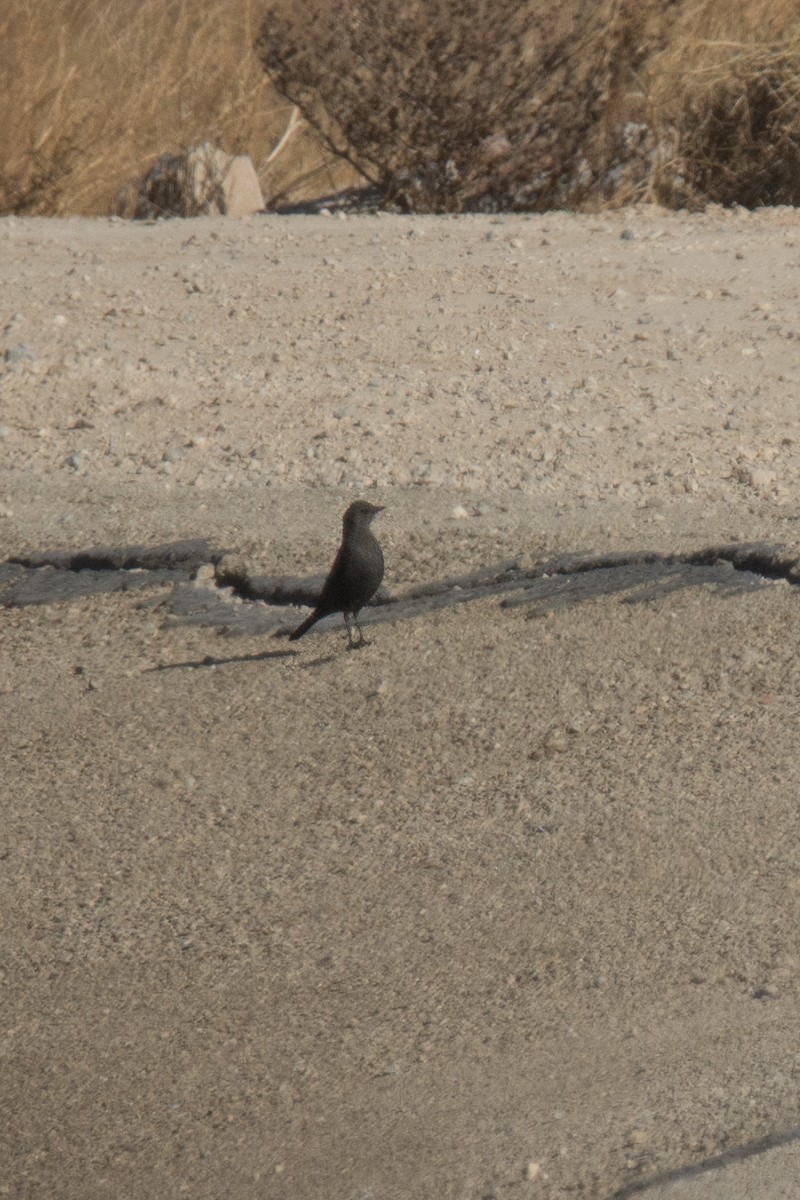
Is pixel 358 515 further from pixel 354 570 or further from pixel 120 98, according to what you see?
pixel 120 98

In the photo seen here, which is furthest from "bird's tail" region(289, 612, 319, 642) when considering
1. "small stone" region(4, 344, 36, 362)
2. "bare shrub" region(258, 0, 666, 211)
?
"bare shrub" region(258, 0, 666, 211)

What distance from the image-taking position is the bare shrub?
1060cm

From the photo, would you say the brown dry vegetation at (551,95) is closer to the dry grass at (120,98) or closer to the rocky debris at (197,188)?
the rocky debris at (197,188)

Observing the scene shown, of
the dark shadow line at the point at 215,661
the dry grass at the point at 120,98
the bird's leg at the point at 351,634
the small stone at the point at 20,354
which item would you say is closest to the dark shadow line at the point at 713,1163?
the bird's leg at the point at 351,634

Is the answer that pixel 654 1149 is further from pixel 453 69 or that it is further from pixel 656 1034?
pixel 453 69

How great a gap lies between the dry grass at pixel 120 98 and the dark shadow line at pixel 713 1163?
410 inches

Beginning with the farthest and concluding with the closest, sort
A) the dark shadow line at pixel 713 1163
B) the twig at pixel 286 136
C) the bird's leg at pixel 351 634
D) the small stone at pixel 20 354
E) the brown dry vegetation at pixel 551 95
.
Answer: the twig at pixel 286 136, the brown dry vegetation at pixel 551 95, the small stone at pixel 20 354, the bird's leg at pixel 351 634, the dark shadow line at pixel 713 1163

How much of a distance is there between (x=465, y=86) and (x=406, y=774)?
722 centimetres

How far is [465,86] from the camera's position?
10766 millimetres

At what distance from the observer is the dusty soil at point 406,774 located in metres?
3.36

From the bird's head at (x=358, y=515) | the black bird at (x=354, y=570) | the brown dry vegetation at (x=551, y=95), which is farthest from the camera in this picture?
the brown dry vegetation at (x=551, y=95)

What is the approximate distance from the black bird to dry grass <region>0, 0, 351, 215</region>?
7.94 metres

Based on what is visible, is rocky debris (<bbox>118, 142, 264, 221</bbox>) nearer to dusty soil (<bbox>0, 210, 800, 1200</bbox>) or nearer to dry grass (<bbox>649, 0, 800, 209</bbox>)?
dry grass (<bbox>649, 0, 800, 209</bbox>)

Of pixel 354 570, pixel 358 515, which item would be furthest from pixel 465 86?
pixel 354 570
